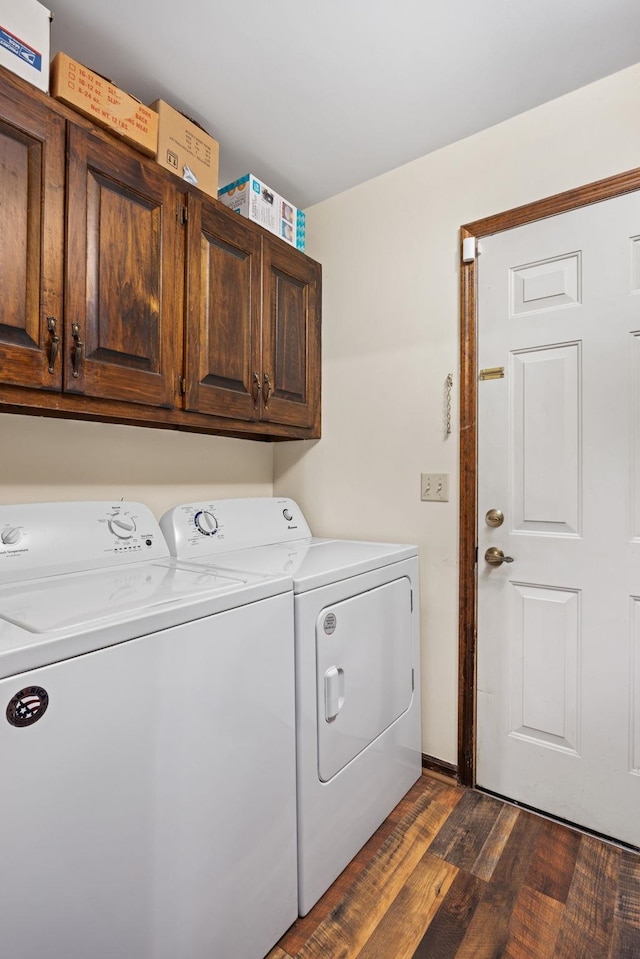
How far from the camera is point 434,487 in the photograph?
1.94 meters

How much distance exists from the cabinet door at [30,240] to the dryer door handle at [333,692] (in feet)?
3.57

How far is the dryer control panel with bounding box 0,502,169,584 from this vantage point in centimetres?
132

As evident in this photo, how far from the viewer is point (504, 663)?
1.79 m

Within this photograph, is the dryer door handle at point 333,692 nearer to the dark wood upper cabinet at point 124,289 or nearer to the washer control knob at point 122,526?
the washer control knob at point 122,526

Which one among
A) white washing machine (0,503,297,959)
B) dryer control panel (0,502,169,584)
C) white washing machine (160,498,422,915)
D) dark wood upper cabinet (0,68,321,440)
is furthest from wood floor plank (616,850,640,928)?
dark wood upper cabinet (0,68,321,440)

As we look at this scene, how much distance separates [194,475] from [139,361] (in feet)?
2.30

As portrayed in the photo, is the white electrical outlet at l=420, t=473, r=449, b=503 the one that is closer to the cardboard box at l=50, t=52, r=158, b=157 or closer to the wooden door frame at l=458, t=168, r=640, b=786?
the wooden door frame at l=458, t=168, r=640, b=786

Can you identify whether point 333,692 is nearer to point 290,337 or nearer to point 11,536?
point 11,536

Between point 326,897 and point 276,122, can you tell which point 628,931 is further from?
point 276,122

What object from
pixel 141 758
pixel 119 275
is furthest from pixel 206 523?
pixel 141 758

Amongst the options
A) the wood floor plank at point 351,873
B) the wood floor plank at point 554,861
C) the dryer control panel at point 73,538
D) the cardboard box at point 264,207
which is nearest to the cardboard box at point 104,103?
the cardboard box at point 264,207

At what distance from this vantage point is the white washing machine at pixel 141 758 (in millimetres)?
776

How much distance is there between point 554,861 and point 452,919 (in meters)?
0.41

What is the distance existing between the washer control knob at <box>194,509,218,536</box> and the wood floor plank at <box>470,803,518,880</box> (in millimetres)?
→ 1357
